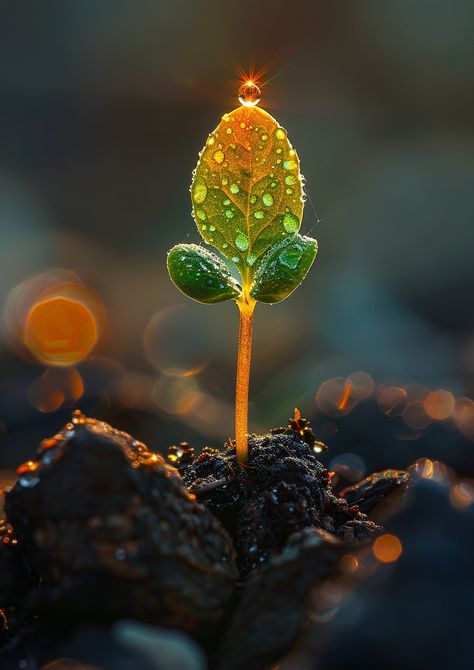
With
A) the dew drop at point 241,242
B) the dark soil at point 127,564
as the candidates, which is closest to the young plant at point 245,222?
the dew drop at point 241,242

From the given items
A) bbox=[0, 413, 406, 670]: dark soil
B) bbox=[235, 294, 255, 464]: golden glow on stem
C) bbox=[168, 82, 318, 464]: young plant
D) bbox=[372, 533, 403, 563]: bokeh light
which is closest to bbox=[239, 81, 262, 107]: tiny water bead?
bbox=[168, 82, 318, 464]: young plant

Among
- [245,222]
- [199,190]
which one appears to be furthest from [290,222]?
[199,190]

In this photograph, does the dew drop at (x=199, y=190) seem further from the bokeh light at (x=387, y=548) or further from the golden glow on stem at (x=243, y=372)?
the bokeh light at (x=387, y=548)

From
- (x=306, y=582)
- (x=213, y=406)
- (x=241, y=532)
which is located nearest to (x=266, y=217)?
(x=241, y=532)

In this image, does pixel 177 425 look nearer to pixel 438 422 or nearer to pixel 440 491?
pixel 438 422

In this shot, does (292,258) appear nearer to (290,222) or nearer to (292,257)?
(292,257)

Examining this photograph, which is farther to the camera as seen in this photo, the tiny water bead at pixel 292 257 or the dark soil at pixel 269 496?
the tiny water bead at pixel 292 257
